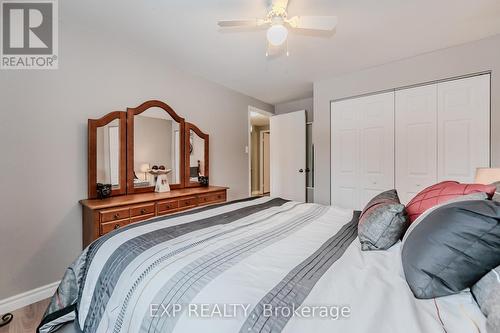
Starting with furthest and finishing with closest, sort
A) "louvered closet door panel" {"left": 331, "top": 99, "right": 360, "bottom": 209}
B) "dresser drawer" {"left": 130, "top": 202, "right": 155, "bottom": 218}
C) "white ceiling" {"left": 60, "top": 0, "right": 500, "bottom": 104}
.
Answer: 1. "louvered closet door panel" {"left": 331, "top": 99, "right": 360, "bottom": 209}
2. "dresser drawer" {"left": 130, "top": 202, "right": 155, "bottom": 218}
3. "white ceiling" {"left": 60, "top": 0, "right": 500, "bottom": 104}

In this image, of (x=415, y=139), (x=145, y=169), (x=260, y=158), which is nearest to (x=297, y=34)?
(x=415, y=139)

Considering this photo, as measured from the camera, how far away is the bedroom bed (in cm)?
64

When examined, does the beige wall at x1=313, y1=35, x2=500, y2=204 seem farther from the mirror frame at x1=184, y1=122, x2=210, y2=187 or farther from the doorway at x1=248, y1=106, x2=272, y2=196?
the doorway at x1=248, y1=106, x2=272, y2=196

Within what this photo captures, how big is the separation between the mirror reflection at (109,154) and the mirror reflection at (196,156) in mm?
934

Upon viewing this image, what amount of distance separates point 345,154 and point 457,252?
273 cm

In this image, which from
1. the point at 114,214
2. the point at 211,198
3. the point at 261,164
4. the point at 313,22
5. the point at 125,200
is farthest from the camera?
the point at 261,164

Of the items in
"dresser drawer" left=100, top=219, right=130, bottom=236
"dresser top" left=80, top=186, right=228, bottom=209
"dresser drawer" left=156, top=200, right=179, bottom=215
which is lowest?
"dresser drawer" left=100, top=219, right=130, bottom=236

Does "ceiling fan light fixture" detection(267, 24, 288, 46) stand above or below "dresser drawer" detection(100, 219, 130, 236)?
above

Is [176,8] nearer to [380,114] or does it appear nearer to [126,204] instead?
[126,204]

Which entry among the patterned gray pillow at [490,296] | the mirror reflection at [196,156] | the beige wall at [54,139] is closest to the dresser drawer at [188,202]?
the mirror reflection at [196,156]

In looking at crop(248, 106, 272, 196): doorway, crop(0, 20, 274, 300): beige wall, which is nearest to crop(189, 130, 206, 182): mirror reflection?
crop(0, 20, 274, 300): beige wall

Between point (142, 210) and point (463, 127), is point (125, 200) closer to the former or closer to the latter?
point (142, 210)

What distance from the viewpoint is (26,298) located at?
5.99 ft

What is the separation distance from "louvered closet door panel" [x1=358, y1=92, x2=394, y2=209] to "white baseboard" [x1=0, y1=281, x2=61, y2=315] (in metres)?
3.56
